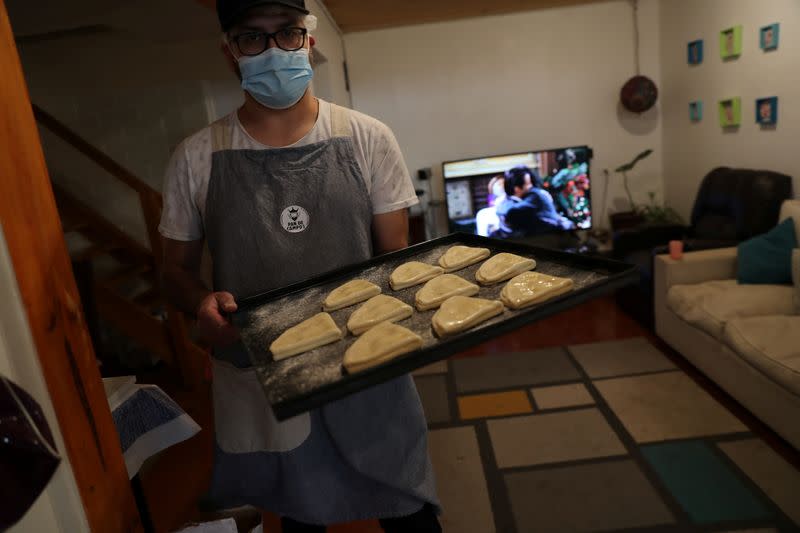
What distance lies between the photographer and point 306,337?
1023 millimetres

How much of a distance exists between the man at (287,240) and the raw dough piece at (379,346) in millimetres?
296

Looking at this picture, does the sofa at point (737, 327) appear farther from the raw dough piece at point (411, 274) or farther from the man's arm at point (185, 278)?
the man's arm at point (185, 278)

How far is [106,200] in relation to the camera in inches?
167

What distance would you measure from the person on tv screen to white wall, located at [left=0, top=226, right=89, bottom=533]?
13.8 feet

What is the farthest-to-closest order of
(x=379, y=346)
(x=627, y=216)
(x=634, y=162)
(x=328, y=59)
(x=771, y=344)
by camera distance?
(x=627, y=216)
(x=634, y=162)
(x=328, y=59)
(x=771, y=344)
(x=379, y=346)

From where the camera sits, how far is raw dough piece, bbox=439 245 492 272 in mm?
1294

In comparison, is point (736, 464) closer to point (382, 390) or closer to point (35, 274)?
point (382, 390)

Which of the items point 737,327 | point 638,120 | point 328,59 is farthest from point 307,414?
point 638,120

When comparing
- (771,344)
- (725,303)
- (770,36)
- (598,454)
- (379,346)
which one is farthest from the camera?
(770,36)

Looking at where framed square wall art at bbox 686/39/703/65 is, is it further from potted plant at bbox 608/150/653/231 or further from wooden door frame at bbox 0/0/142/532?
wooden door frame at bbox 0/0/142/532

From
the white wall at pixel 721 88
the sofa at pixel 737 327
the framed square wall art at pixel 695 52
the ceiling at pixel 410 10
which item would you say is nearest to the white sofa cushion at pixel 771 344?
the sofa at pixel 737 327

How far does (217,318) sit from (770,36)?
3.72 metres

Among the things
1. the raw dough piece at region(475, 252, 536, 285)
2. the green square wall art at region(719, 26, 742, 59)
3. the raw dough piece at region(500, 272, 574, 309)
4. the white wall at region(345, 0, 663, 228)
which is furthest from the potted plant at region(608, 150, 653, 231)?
the raw dough piece at region(500, 272, 574, 309)

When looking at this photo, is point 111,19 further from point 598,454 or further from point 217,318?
point 598,454
